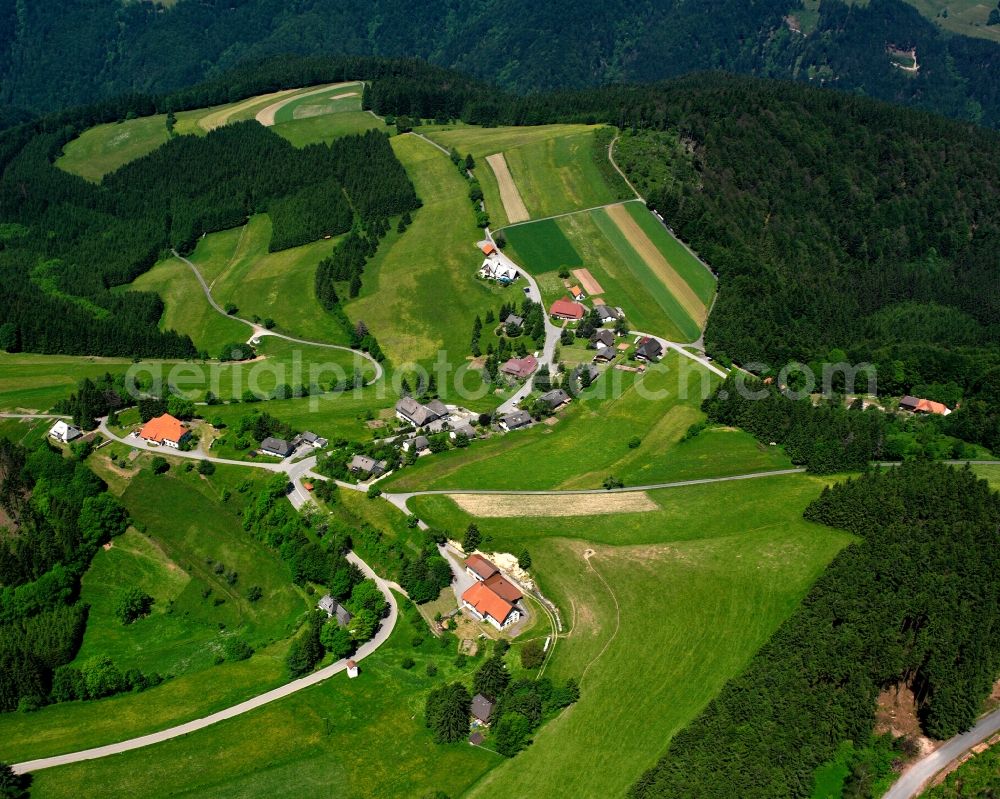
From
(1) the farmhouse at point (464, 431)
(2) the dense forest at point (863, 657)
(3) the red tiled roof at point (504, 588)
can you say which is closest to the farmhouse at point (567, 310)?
(1) the farmhouse at point (464, 431)

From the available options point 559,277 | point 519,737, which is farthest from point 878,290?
point 519,737

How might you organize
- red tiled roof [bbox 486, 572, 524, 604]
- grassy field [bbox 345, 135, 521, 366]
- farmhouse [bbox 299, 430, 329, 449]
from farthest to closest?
grassy field [bbox 345, 135, 521, 366], farmhouse [bbox 299, 430, 329, 449], red tiled roof [bbox 486, 572, 524, 604]

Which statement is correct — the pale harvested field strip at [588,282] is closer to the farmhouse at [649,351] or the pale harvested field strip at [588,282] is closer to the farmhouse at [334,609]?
the farmhouse at [649,351]

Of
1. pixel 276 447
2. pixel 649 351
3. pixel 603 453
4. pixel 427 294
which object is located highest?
pixel 649 351

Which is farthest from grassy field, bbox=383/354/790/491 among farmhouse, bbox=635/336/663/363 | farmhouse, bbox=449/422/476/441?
farmhouse, bbox=635/336/663/363

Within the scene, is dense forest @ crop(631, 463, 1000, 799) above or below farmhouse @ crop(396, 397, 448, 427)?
above

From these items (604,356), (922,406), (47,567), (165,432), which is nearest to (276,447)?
(165,432)

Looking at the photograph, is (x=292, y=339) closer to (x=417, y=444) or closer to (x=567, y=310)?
(x=567, y=310)

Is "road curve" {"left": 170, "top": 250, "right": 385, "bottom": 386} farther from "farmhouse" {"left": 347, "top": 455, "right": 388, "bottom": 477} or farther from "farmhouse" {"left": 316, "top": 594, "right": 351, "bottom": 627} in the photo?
"farmhouse" {"left": 316, "top": 594, "right": 351, "bottom": 627}
